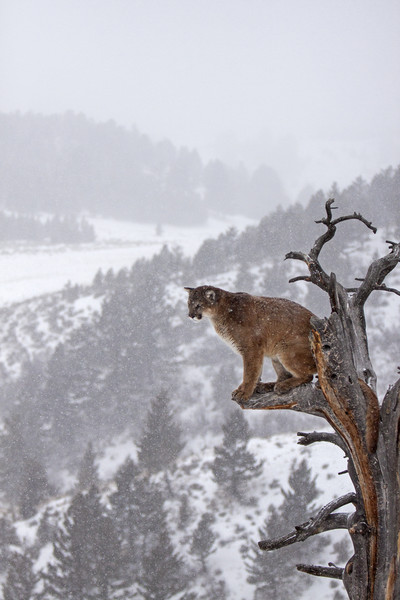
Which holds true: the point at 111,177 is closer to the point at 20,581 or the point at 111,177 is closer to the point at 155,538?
the point at 155,538

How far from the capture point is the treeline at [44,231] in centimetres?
8488

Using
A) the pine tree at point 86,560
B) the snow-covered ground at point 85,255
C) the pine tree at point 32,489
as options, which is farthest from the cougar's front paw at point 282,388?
the snow-covered ground at point 85,255

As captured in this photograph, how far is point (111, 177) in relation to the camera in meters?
114

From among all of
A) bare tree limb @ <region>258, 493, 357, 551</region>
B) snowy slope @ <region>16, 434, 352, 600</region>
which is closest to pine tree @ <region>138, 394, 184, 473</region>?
snowy slope @ <region>16, 434, 352, 600</region>

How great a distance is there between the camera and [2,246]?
8212 cm

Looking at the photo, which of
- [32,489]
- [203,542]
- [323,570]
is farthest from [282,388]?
[32,489]

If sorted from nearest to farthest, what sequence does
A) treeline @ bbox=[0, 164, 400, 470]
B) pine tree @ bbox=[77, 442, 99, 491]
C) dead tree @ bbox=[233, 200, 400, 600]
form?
dead tree @ bbox=[233, 200, 400, 600], pine tree @ bbox=[77, 442, 99, 491], treeline @ bbox=[0, 164, 400, 470]

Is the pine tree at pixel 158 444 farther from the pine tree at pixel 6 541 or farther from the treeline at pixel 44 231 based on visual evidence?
the treeline at pixel 44 231

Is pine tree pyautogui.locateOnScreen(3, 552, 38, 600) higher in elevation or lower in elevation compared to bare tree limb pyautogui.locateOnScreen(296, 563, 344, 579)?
lower

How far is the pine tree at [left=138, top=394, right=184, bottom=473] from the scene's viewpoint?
2966 centimetres

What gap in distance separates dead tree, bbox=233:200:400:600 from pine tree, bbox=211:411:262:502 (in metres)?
22.6

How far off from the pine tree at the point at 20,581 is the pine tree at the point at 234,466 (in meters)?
11.0

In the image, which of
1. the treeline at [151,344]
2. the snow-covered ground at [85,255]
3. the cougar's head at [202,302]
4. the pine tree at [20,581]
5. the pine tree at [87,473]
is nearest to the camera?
the cougar's head at [202,302]

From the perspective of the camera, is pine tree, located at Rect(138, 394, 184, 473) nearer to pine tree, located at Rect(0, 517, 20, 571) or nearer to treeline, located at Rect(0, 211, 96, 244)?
pine tree, located at Rect(0, 517, 20, 571)
